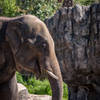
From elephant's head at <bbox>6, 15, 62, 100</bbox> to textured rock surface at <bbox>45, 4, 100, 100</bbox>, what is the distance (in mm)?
1766

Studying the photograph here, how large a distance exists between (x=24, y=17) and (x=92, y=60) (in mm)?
1812

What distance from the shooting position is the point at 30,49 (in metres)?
1.77

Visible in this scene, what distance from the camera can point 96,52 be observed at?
136 inches

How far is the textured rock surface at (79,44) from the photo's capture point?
11.4ft

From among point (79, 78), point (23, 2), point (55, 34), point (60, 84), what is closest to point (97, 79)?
point (79, 78)

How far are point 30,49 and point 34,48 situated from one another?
1.1 inches

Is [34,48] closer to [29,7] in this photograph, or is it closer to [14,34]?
[14,34]

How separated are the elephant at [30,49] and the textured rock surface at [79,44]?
174cm

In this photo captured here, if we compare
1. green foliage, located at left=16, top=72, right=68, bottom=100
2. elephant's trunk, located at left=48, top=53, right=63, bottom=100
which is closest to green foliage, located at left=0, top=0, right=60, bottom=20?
green foliage, located at left=16, top=72, right=68, bottom=100

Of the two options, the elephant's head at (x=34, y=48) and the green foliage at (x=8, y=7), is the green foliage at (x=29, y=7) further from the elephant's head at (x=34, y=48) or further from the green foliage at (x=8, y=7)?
the elephant's head at (x=34, y=48)

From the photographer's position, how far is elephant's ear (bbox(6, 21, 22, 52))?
1795 mm

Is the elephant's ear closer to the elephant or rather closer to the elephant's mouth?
the elephant

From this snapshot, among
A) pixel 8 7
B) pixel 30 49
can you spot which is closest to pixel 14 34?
pixel 30 49

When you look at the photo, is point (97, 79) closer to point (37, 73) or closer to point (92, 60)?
point (92, 60)
